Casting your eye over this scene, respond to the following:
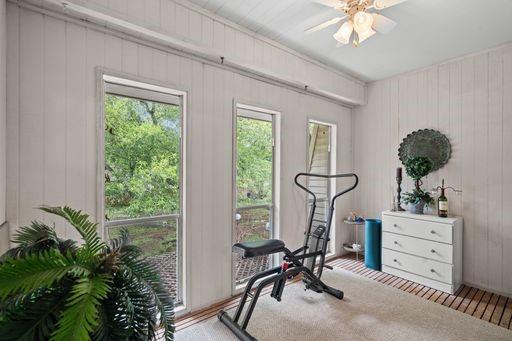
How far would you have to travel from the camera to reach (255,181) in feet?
10.4

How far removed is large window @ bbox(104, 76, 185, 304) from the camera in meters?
2.21

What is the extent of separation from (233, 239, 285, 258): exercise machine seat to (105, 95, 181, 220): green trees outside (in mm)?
746

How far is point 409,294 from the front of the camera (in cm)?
292

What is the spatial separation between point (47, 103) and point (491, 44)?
4.36 metres

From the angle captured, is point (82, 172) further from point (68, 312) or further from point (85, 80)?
point (68, 312)

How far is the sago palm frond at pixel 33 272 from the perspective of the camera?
0.88 m

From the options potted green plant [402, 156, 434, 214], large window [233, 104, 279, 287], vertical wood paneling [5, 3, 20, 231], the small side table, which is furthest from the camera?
→ the small side table

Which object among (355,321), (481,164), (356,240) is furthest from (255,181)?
(481,164)

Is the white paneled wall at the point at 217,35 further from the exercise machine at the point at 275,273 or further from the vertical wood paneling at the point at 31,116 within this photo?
the exercise machine at the point at 275,273

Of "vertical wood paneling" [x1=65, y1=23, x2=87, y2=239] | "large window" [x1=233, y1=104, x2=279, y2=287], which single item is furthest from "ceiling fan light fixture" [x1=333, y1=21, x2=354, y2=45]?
"vertical wood paneling" [x1=65, y1=23, x2=87, y2=239]

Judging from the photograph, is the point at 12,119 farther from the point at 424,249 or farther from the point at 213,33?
the point at 424,249

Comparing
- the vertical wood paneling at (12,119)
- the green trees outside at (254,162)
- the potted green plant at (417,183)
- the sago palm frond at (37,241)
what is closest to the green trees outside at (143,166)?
the vertical wood paneling at (12,119)

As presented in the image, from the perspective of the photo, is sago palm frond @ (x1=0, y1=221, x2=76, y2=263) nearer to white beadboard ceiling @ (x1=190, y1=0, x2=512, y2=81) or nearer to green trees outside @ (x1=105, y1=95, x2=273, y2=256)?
green trees outside @ (x1=105, y1=95, x2=273, y2=256)

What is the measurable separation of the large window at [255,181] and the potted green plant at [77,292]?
1.66 metres
